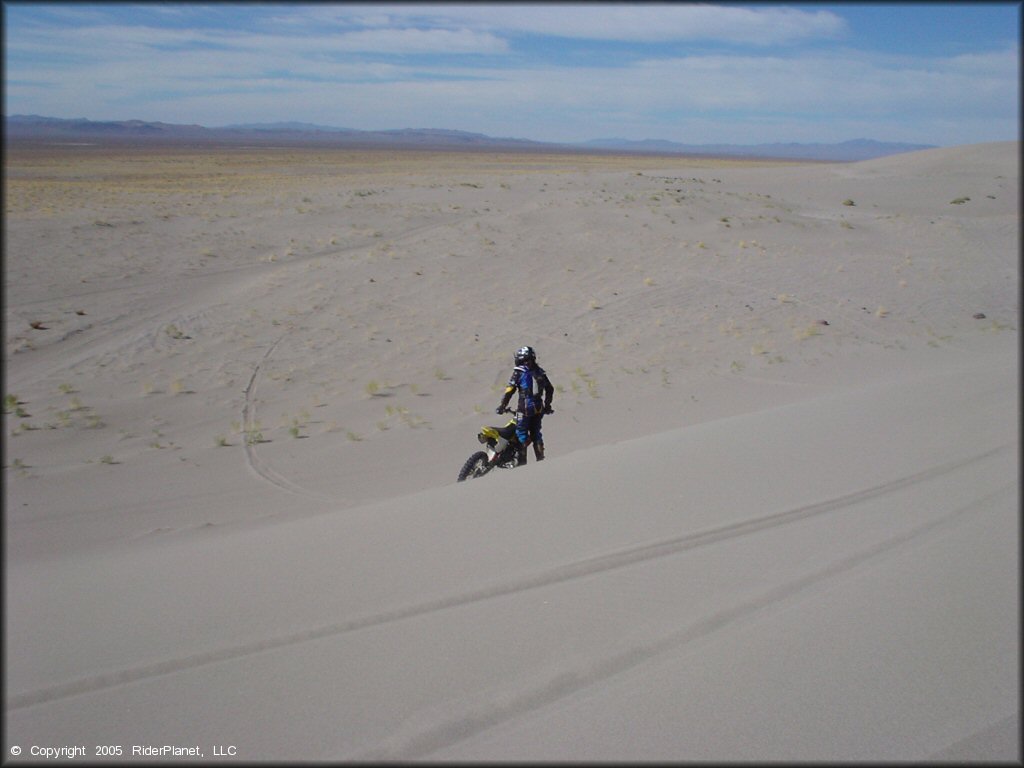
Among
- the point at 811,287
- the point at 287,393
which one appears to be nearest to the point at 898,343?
the point at 811,287

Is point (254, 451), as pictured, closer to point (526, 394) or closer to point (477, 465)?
point (477, 465)

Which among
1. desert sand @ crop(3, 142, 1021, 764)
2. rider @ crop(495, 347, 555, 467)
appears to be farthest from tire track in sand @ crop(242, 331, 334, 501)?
rider @ crop(495, 347, 555, 467)

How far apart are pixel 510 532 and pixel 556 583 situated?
84cm

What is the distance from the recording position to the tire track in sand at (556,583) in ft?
→ 12.0

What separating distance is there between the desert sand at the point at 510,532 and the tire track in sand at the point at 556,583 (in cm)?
2

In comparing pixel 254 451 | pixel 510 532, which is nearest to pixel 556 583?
pixel 510 532

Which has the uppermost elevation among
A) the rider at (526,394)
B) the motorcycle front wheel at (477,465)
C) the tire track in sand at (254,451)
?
the rider at (526,394)

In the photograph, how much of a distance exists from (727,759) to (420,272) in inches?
748

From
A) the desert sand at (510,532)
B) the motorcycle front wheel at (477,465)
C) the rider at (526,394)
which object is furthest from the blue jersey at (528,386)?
the desert sand at (510,532)

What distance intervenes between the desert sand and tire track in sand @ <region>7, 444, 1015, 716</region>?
0.02 m

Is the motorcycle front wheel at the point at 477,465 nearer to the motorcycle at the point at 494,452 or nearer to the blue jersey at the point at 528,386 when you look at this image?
the motorcycle at the point at 494,452

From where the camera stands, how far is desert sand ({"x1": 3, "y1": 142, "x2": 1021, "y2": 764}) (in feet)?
11.8

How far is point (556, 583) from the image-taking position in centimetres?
473

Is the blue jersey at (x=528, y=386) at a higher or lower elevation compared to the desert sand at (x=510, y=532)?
higher
